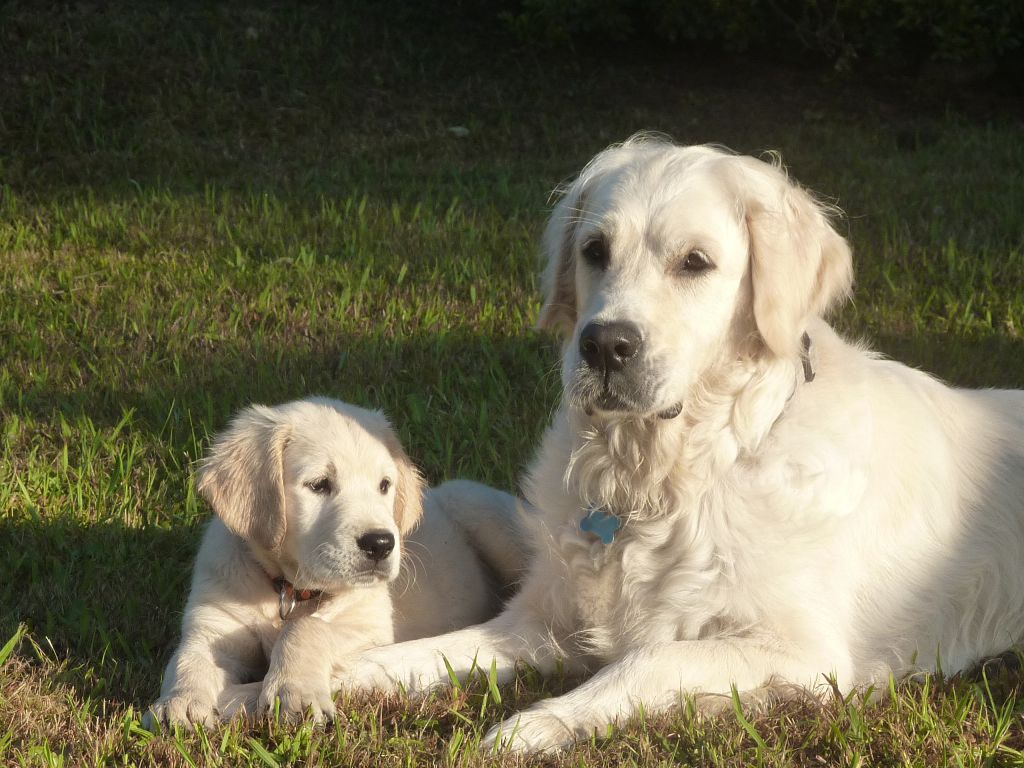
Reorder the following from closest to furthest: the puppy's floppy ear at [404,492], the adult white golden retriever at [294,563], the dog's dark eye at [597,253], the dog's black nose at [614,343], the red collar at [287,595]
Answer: the dog's black nose at [614,343] < the adult white golden retriever at [294,563] < the dog's dark eye at [597,253] < the red collar at [287,595] < the puppy's floppy ear at [404,492]

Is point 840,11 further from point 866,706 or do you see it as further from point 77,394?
point 866,706

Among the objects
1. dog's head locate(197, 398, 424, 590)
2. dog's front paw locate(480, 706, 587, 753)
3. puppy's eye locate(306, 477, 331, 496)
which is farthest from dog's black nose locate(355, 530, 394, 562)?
dog's front paw locate(480, 706, 587, 753)

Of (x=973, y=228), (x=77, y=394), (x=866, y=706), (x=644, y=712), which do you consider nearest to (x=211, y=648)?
(x=644, y=712)

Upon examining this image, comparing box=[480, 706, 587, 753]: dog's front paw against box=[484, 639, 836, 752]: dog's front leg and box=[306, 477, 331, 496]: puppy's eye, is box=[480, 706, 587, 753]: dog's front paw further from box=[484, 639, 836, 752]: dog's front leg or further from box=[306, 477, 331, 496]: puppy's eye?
box=[306, 477, 331, 496]: puppy's eye

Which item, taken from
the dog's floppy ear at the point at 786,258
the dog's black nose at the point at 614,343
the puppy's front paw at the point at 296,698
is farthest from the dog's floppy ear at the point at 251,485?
the dog's floppy ear at the point at 786,258

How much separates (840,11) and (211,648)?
9.24 meters

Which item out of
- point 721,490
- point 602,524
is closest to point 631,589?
point 602,524

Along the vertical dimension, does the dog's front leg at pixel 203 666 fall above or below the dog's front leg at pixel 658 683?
below

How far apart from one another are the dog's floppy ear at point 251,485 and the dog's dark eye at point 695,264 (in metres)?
1.23

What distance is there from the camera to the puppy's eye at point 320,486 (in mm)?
3531

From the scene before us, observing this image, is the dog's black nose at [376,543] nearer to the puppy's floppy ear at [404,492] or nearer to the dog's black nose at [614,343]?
the puppy's floppy ear at [404,492]

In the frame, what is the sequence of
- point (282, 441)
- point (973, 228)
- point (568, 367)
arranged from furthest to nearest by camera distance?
1. point (973, 228)
2. point (282, 441)
3. point (568, 367)

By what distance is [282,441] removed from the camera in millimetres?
3559

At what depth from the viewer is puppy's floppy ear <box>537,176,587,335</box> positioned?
3615 mm
